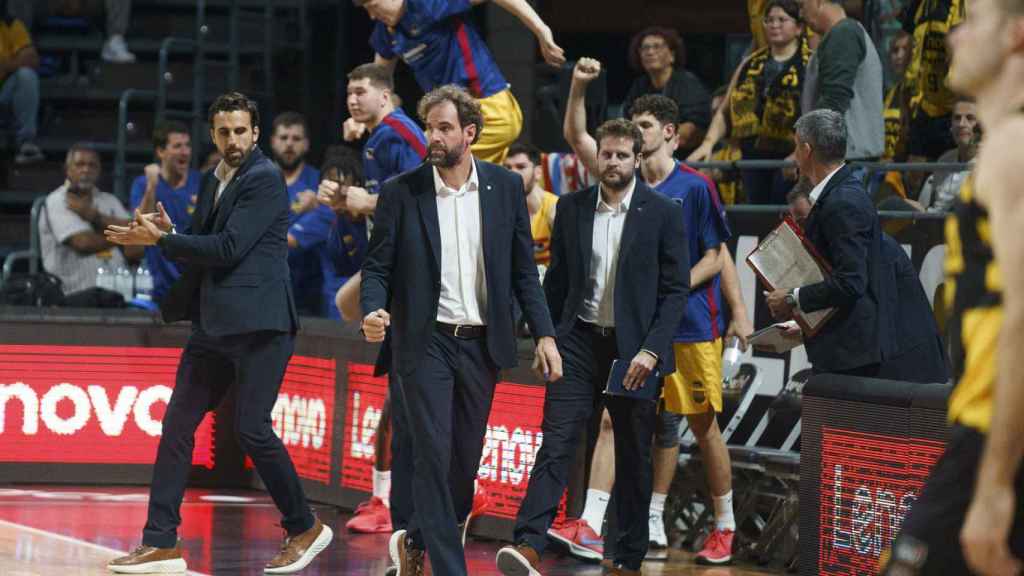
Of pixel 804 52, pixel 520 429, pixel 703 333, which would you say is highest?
pixel 804 52

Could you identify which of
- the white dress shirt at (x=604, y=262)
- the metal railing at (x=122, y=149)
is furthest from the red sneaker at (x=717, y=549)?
the metal railing at (x=122, y=149)

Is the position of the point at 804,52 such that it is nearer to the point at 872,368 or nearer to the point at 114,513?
the point at 872,368

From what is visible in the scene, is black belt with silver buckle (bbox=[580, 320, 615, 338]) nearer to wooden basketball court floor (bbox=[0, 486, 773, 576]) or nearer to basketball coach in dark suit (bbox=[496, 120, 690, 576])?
basketball coach in dark suit (bbox=[496, 120, 690, 576])

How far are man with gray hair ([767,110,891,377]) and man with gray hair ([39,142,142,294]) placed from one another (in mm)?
7091

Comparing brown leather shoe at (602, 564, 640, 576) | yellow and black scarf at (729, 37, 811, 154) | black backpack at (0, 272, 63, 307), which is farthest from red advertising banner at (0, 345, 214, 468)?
brown leather shoe at (602, 564, 640, 576)

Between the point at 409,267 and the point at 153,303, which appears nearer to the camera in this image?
the point at 409,267

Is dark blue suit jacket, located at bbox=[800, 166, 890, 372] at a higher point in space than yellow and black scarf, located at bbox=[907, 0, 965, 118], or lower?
lower

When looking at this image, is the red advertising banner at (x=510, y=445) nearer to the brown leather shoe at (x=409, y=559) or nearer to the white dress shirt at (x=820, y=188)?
the brown leather shoe at (x=409, y=559)

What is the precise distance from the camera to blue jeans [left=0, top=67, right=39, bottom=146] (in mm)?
15234

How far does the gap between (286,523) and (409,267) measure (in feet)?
5.33

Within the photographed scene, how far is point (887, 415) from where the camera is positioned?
261 inches

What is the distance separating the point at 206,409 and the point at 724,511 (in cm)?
259

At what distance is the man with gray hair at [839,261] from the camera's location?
22.8 feet

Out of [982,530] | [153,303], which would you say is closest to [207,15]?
[153,303]
